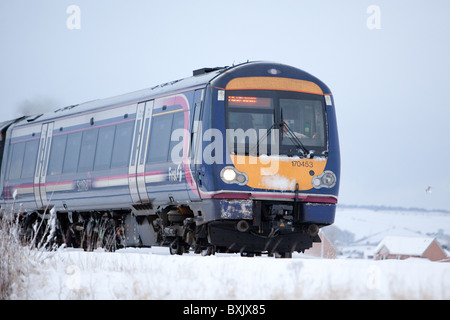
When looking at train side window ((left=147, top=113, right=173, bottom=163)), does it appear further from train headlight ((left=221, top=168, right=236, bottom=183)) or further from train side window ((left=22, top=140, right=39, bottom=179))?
train side window ((left=22, top=140, right=39, bottom=179))

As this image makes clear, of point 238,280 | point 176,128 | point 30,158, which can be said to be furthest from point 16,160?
point 238,280

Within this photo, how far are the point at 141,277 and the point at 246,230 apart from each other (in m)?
5.30

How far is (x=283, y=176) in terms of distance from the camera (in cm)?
1510

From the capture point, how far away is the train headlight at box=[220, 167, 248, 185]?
578 inches

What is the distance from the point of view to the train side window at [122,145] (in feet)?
57.3

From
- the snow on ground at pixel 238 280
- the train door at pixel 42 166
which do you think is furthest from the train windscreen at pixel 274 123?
the train door at pixel 42 166

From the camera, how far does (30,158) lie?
22.1m

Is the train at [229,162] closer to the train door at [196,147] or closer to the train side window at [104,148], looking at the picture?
the train door at [196,147]

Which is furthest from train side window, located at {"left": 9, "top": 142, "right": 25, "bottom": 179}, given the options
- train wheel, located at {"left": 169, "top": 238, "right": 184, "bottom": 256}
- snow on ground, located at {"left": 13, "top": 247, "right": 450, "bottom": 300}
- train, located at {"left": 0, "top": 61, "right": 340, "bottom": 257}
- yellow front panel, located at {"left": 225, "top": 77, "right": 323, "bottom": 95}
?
snow on ground, located at {"left": 13, "top": 247, "right": 450, "bottom": 300}

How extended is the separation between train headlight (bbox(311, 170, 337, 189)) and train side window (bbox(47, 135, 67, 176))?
23.5ft

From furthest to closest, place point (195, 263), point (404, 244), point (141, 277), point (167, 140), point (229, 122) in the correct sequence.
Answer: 1. point (404, 244)
2. point (167, 140)
3. point (229, 122)
4. point (195, 263)
5. point (141, 277)

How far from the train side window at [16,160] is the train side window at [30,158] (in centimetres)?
28
